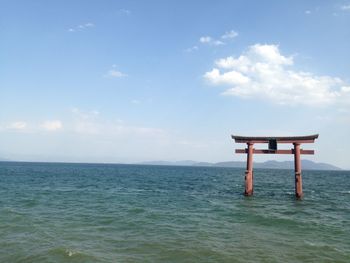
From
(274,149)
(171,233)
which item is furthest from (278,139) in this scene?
(171,233)

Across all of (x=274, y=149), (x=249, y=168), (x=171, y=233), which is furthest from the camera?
(x=249, y=168)

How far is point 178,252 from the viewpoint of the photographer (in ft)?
41.7

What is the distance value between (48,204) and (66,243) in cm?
1193

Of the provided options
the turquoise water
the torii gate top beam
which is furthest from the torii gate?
the turquoise water

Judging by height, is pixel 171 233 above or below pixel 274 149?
below

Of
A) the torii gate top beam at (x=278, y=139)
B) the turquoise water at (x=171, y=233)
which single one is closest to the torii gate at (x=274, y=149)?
the torii gate top beam at (x=278, y=139)

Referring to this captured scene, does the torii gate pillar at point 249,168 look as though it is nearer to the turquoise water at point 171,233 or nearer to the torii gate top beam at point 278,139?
the torii gate top beam at point 278,139

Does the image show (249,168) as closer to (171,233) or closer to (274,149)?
(274,149)

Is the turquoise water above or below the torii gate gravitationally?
below

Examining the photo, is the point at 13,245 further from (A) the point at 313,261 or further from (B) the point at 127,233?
(A) the point at 313,261

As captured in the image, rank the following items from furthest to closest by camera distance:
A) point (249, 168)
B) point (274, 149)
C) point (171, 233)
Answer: point (249, 168) → point (274, 149) → point (171, 233)

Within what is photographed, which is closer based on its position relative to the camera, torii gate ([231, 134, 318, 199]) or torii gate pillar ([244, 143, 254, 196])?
torii gate ([231, 134, 318, 199])

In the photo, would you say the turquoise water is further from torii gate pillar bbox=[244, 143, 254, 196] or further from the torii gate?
torii gate pillar bbox=[244, 143, 254, 196]

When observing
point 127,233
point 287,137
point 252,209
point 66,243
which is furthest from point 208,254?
point 287,137
